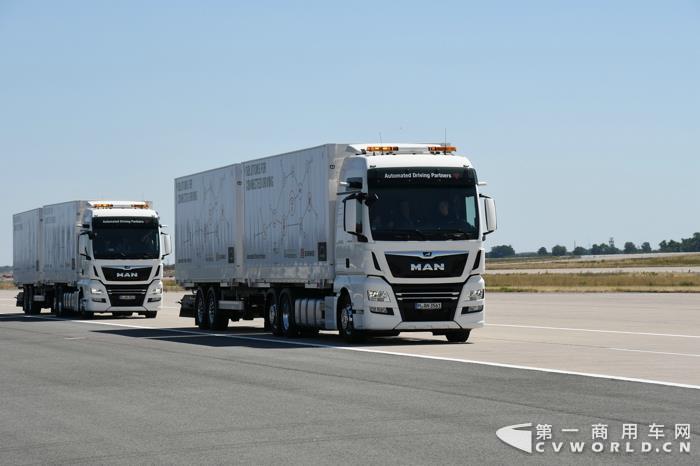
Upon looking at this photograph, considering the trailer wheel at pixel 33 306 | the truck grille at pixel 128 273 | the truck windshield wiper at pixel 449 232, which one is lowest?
the trailer wheel at pixel 33 306

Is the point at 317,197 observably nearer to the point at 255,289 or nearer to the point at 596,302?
the point at 255,289

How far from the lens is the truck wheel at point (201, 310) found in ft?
112

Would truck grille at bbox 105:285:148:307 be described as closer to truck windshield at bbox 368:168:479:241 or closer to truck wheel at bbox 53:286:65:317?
truck wheel at bbox 53:286:65:317

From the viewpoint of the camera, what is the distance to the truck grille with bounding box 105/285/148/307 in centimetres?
4159

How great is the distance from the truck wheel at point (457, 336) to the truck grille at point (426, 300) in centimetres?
113

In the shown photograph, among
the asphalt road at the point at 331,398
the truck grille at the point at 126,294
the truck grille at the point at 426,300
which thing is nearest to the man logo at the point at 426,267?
the truck grille at the point at 426,300

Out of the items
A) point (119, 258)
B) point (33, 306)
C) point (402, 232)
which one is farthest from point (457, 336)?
point (33, 306)

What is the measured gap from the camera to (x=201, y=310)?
34.4 meters

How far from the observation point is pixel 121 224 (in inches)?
1628

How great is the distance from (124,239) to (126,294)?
5.76 ft

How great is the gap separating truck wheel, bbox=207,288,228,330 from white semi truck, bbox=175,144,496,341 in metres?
2.95

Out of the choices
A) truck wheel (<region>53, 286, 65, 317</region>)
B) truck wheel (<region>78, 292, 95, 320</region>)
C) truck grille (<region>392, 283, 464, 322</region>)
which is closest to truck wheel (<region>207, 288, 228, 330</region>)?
truck grille (<region>392, 283, 464, 322</region>)

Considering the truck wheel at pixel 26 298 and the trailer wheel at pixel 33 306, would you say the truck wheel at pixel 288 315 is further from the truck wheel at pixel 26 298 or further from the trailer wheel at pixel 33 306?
the truck wheel at pixel 26 298

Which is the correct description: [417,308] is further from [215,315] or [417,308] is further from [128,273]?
[128,273]
